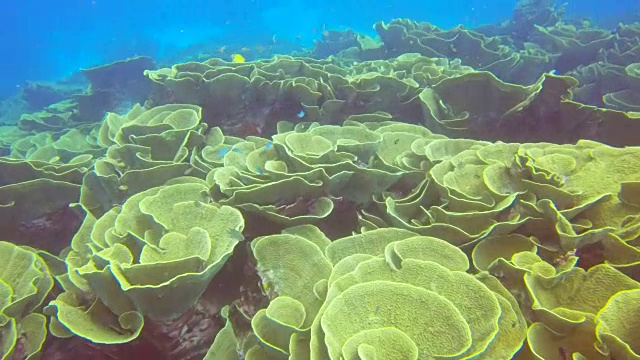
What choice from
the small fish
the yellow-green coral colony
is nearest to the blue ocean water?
the yellow-green coral colony

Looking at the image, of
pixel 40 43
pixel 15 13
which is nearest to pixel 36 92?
pixel 40 43

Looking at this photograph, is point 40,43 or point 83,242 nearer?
point 83,242

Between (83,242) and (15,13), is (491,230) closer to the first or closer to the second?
(83,242)

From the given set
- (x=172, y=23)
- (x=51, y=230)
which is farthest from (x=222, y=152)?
(x=172, y=23)

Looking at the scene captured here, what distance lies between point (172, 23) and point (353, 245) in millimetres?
73904

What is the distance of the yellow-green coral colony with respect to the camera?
166cm

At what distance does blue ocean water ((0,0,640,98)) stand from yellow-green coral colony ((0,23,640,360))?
20.8m

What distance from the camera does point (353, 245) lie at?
7.51ft

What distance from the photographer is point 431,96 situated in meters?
4.29

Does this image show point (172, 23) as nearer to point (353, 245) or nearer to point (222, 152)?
point (222, 152)

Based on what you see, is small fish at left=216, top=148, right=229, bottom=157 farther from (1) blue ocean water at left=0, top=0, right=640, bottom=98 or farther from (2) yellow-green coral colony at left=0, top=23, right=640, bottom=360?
(1) blue ocean water at left=0, top=0, right=640, bottom=98

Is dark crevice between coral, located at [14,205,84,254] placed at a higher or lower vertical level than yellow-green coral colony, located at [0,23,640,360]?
lower

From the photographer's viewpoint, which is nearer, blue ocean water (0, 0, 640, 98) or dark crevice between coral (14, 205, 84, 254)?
dark crevice between coral (14, 205, 84, 254)

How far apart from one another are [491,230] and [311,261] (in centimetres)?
105
